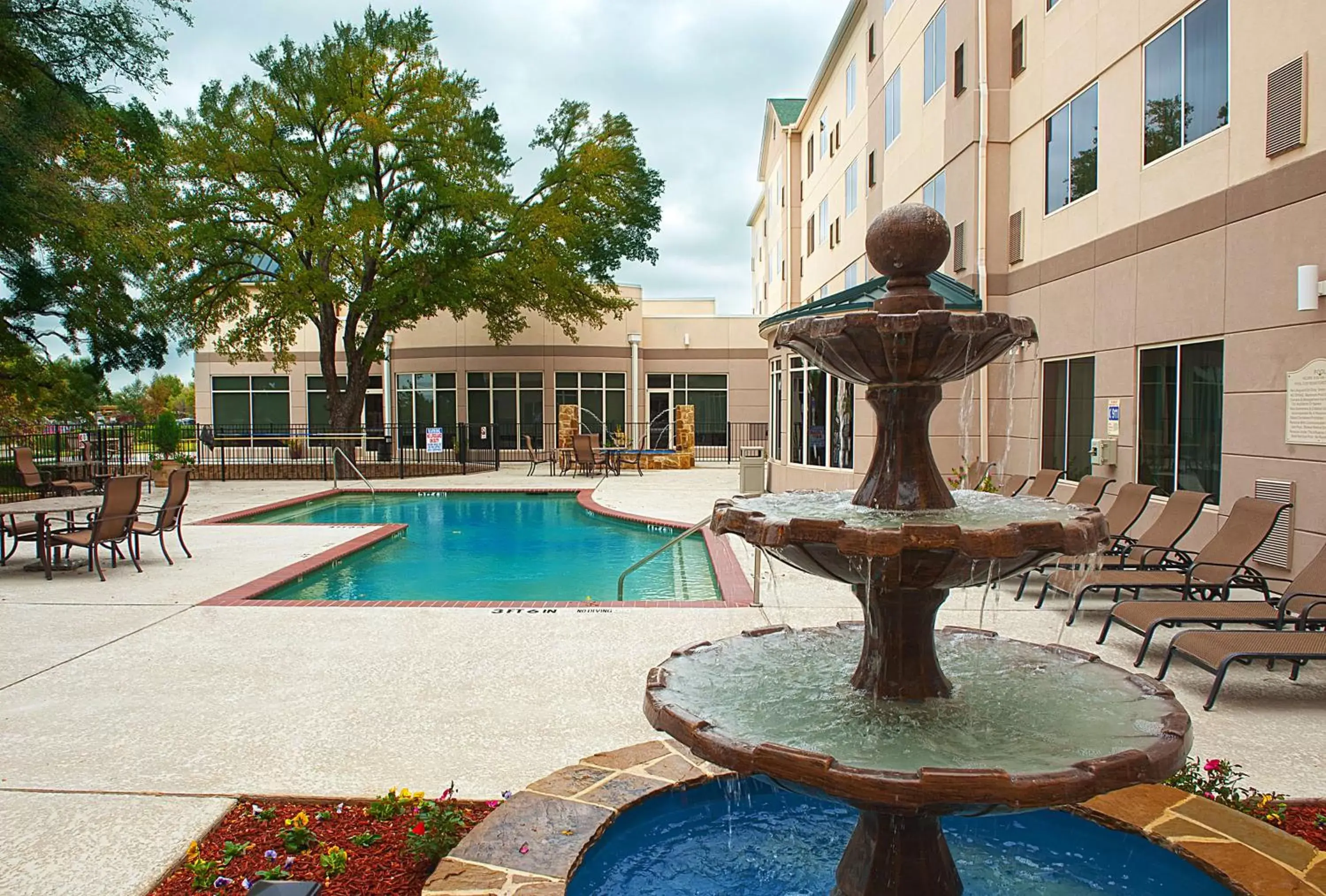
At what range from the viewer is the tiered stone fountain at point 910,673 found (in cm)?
238

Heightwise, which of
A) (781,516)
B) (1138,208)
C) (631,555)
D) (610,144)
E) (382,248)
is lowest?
(631,555)

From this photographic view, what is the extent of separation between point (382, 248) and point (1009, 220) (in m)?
17.2

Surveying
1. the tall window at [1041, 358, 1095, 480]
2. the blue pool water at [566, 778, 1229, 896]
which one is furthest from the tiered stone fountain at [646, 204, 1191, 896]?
the tall window at [1041, 358, 1095, 480]

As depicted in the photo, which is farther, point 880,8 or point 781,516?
point 880,8

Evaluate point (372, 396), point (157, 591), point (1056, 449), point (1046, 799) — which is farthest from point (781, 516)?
point (372, 396)

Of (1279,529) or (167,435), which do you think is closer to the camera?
(1279,529)

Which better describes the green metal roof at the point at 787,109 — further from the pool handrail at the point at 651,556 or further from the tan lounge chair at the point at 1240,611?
the tan lounge chair at the point at 1240,611

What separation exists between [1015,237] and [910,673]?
39.6 feet

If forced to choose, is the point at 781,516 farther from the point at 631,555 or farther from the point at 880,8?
the point at 880,8

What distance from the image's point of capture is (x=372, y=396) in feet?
117

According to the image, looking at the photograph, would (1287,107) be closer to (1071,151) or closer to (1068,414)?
(1071,151)

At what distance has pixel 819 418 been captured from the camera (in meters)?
16.7

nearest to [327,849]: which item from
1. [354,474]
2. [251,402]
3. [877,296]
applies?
[877,296]

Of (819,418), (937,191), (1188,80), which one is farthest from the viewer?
(819,418)
